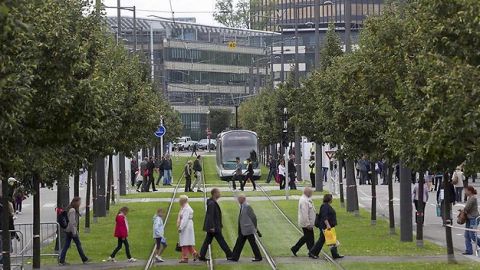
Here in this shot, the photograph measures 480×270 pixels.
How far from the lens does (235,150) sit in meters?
73.6

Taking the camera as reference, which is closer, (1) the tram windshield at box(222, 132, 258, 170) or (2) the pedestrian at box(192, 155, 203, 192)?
(2) the pedestrian at box(192, 155, 203, 192)

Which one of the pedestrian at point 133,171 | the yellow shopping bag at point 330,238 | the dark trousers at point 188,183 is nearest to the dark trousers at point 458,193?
the dark trousers at point 188,183

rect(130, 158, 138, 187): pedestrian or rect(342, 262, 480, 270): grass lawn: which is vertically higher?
rect(130, 158, 138, 187): pedestrian

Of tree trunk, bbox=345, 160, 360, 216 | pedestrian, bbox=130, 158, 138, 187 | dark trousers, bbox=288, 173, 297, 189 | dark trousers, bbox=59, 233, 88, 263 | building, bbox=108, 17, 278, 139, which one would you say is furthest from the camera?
building, bbox=108, 17, 278, 139

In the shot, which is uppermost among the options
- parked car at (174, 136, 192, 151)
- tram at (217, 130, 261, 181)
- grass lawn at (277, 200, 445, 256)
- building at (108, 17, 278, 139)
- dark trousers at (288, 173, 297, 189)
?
building at (108, 17, 278, 139)

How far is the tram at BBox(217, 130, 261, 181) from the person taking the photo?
72375 millimetres

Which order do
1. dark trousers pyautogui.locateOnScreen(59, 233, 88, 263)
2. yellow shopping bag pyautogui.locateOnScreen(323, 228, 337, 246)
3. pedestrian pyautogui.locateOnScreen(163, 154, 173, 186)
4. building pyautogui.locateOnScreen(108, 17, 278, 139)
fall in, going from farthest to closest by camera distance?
1. building pyautogui.locateOnScreen(108, 17, 278, 139)
2. pedestrian pyautogui.locateOnScreen(163, 154, 173, 186)
3. dark trousers pyautogui.locateOnScreen(59, 233, 88, 263)
4. yellow shopping bag pyautogui.locateOnScreen(323, 228, 337, 246)

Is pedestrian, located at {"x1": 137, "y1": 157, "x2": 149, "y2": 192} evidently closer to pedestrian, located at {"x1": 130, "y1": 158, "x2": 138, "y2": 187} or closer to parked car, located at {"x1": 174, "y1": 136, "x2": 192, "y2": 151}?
pedestrian, located at {"x1": 130, "y1": 158, "x2": 138, "y2": 187}

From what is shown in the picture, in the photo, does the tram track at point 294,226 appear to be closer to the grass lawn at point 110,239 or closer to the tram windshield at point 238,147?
the grass lawn at point 110,239

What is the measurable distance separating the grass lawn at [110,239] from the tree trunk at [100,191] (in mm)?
325

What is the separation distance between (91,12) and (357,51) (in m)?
8.18

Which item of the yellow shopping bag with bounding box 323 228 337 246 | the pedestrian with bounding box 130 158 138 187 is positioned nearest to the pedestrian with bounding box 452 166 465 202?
the yellow shopping bag with bounding box 323 228 337 246

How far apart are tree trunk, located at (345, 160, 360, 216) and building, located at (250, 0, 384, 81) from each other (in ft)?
Answer: 199

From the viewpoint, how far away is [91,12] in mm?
29203
